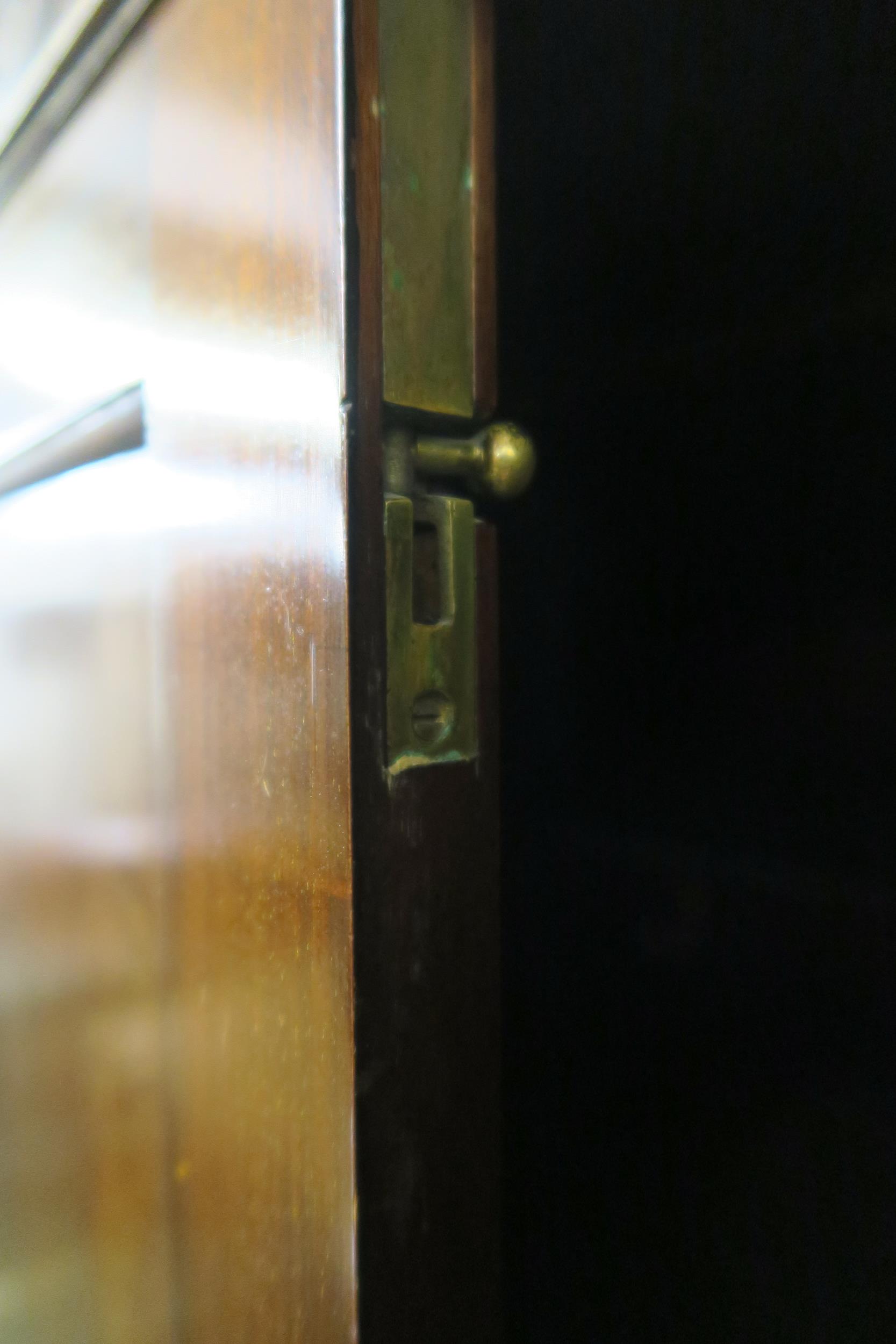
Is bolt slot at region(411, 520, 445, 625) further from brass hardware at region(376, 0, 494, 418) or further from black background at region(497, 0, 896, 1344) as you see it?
black background at region(497, 0, 896, 1344)

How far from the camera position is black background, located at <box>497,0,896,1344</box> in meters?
0.39

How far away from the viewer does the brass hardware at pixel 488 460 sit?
271 millimetres

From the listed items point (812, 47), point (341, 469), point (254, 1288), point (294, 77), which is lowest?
point (254, 1288)

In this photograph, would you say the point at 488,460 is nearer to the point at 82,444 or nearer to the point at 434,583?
the point at 434,583

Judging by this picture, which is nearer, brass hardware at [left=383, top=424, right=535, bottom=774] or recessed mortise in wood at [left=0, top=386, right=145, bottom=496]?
brass hardware at [left=383, top=424, right=535, bottom=774]

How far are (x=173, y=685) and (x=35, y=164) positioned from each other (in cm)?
33

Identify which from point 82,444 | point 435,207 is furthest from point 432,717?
point 82,444

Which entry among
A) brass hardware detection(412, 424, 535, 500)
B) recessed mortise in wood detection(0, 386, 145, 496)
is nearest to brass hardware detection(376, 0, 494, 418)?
brass hardware detection(412, 424, 535, 500)

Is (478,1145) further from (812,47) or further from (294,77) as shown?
(812,47)

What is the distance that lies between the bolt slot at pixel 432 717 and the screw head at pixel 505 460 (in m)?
0.07

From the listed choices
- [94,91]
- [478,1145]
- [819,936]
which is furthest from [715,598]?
[94,91]

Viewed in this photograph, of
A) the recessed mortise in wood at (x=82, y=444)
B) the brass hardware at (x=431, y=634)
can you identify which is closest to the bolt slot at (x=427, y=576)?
the brass hardware at (x=431, y=634)

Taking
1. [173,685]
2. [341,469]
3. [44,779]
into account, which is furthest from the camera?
[44,779]

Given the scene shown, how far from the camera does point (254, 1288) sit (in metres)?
0.29
